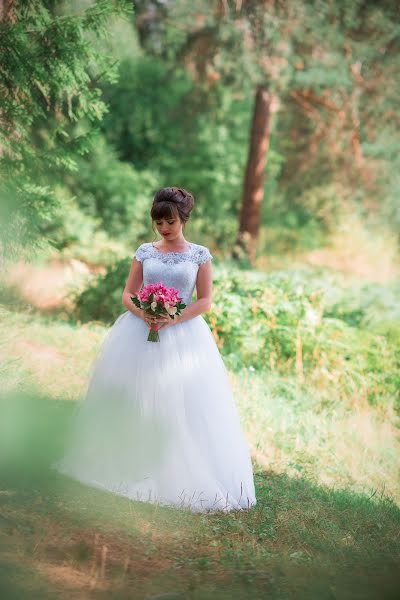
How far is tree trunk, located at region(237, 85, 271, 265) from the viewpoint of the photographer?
53.8 feet

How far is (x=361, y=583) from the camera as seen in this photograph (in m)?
3.99

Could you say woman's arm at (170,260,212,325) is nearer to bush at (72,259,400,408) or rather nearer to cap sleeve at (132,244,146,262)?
cap sleeve at (132,244,146,262)

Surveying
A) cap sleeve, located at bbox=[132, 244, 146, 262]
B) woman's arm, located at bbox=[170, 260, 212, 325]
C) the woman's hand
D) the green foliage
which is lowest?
the woman's hand

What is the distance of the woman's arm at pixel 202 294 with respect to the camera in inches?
189

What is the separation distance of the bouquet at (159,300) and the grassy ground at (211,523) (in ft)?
4.54

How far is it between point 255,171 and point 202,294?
12.5m

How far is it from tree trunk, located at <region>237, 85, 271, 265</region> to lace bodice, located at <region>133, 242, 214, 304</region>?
439 inches

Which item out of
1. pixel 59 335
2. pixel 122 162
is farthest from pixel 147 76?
pixel 59 335

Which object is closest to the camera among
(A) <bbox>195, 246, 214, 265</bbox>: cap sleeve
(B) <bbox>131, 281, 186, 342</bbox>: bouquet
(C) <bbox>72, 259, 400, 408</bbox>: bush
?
(B) <bbox>131, 281, 186, 342</bbox>: bouquet

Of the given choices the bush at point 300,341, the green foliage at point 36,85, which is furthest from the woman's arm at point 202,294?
the bush at point 300,341

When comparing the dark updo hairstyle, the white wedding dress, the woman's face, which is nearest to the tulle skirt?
the white wedding dress

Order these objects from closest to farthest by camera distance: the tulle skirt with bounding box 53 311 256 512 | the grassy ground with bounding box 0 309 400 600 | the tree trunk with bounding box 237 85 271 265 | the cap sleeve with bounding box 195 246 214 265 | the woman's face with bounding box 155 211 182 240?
the grassy ground with bounding box 0 309 400 600
the tulle skirt with bounding box 53 311 256 512
the woman's face with bounding box 155 211 182 240
the cap sleeve with bounding box 195 246 214 265
the tree trunk with bounding box 237 85 271 265

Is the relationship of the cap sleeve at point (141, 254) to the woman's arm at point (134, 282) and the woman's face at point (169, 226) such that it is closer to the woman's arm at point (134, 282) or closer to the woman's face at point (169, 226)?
the woman's arm at point (134, 282)

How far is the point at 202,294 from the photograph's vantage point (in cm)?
491
